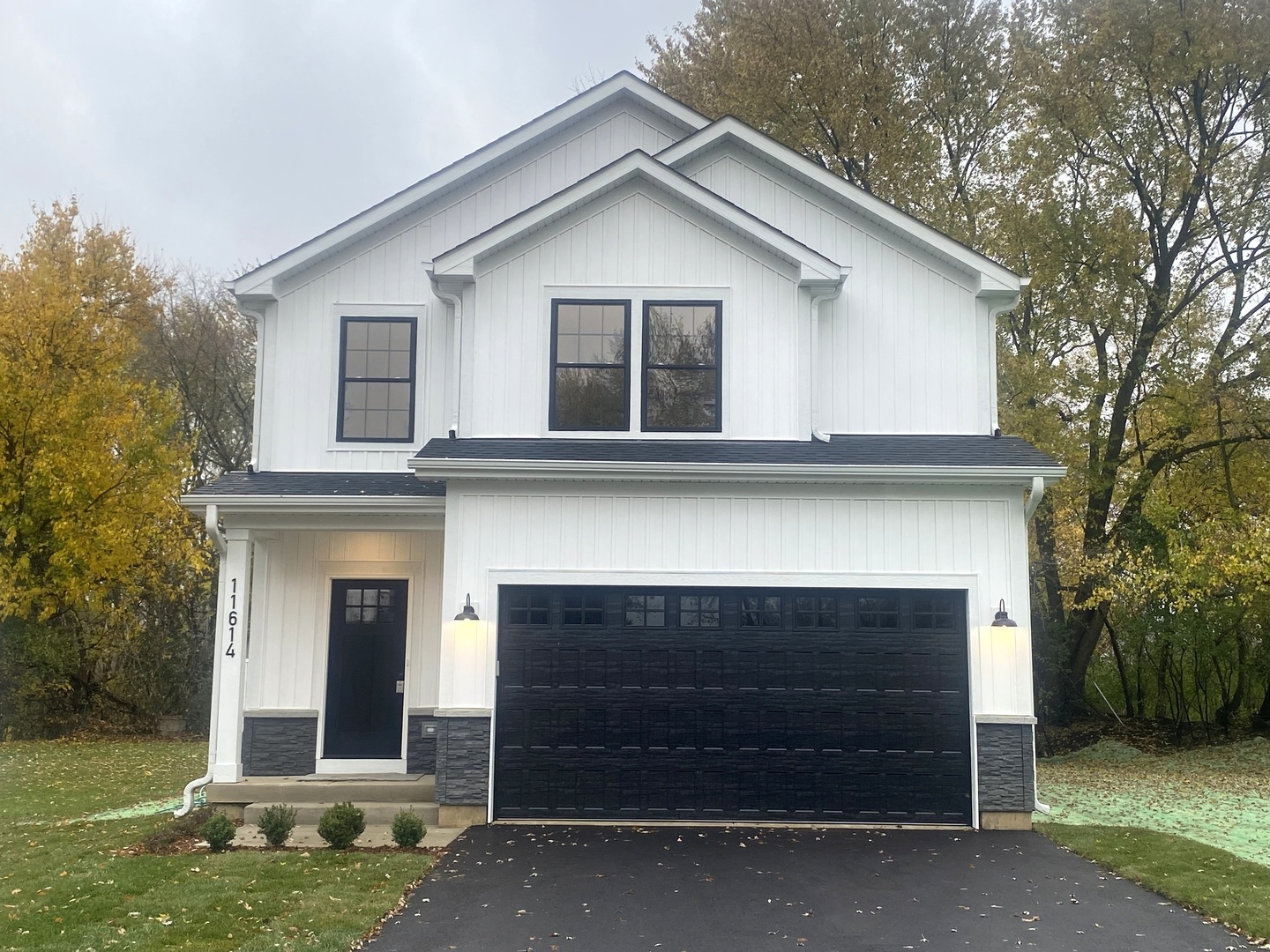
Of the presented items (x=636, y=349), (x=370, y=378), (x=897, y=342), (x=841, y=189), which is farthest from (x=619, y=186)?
(x=370, y=378)

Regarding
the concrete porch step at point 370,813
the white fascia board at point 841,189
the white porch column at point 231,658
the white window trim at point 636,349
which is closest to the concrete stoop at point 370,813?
the concrete porch step at point 370,813

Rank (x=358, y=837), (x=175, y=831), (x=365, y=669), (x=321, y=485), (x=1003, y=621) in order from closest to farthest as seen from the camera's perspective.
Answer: (x=358, y=837)
(x=175, y=831)
(x=1003, y=621)
(x=321, y=485)
(x=365, y=669)

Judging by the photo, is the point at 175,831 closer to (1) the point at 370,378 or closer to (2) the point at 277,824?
(2) the point at 277,824

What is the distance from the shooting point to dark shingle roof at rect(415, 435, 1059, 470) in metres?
10.1

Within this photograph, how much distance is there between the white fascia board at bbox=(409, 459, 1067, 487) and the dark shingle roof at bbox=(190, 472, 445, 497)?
1.02 metres

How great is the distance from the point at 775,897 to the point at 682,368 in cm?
549

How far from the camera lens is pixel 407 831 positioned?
9.09 meters

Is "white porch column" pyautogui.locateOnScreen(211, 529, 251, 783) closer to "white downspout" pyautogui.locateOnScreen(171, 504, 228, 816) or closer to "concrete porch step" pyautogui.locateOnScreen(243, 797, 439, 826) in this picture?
"white downspout" pyautogui.locateOnScreen(171, 504, 228, 816)

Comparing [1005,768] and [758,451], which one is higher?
[758,451]

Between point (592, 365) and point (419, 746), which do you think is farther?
point (419, 746)

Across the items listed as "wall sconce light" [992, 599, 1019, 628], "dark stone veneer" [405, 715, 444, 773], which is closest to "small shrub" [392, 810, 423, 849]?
"dark stone veneer" [405, 715, 444, 773]

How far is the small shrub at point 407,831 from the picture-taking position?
908cm

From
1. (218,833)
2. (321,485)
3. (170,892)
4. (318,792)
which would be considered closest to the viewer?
(170,892)

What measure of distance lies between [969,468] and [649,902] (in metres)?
5.14
